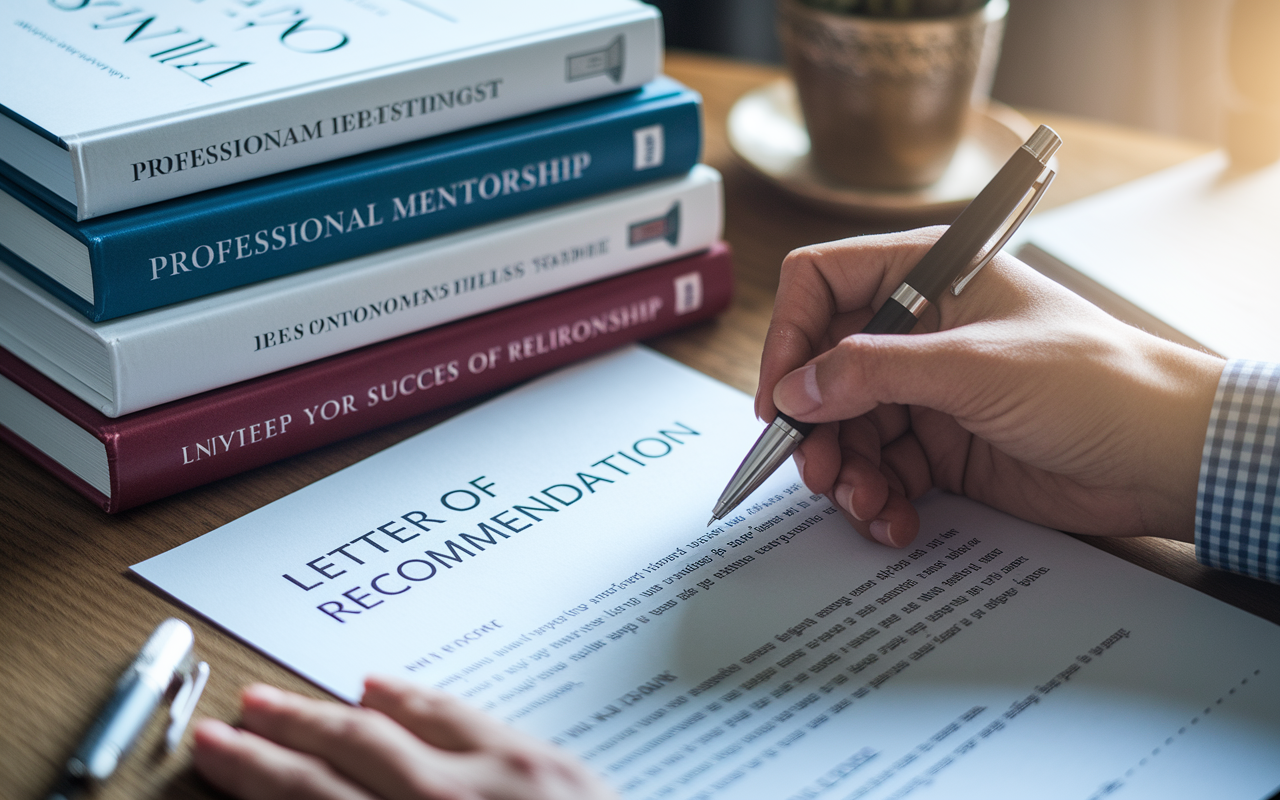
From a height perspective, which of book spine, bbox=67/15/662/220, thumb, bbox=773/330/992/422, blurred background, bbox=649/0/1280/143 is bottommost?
blurred background, bbox=649/0/1280/143

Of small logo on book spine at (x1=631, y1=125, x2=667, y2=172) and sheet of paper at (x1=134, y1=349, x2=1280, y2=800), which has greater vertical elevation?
small logo on book spine at (x1=631, y1=125, x2=667, y2=172)

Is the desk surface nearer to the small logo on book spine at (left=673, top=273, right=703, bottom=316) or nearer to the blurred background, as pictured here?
the small logo on book spine at (left=673, top=273, right=703, bottom=316)

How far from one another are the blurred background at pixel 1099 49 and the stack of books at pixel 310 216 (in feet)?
4.11

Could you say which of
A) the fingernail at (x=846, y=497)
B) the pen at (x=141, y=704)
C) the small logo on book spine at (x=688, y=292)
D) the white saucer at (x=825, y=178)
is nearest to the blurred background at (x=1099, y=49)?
the white saucer at (x=825, y=178)

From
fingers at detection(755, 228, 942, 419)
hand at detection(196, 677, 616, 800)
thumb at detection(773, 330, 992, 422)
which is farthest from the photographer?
fingers at detection(755, 228, 942, 419)

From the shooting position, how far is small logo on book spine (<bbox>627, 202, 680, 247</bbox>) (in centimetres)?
85

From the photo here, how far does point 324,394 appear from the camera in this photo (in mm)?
728

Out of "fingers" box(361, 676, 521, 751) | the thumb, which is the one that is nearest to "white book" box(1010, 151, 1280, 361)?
the thumb

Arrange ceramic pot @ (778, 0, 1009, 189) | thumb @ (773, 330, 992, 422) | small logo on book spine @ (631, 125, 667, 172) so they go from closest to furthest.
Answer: thumb @ (773, 330, 992, 422)
small logo on book spine @ (631, 125, 667, 172)
ceramic pot @ (778, 0, 1009, 189)

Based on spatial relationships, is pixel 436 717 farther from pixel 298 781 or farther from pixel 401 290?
pixel 401 290

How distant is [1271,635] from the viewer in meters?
0.60

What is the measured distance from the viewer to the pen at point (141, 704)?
0.49 metres

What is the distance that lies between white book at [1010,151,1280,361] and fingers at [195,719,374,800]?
67 centimetres

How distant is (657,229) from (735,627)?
37 centimetres
